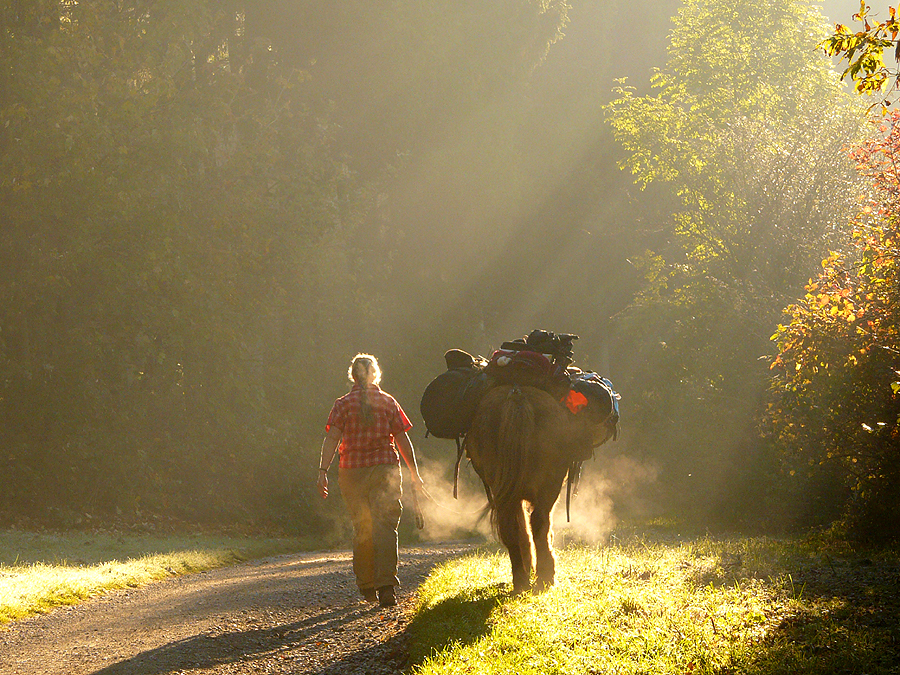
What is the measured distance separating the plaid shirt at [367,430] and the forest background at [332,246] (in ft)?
16.4

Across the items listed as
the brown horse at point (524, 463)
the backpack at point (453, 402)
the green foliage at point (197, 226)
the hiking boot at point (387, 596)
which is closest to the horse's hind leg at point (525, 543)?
the brown horse at point (524, 463)

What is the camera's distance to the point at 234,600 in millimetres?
10266

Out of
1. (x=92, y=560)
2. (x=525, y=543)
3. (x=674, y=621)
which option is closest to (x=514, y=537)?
(x=525, y=543)

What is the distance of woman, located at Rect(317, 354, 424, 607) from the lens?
891cm

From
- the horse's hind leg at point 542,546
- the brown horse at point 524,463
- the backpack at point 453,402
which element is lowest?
the horse's hind leg at point 542,546

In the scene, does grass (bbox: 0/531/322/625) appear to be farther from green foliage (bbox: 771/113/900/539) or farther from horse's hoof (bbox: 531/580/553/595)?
green foliage (bbox: 771/113/900/539)

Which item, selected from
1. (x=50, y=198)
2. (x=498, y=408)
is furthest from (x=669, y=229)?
(x=498, y=408)

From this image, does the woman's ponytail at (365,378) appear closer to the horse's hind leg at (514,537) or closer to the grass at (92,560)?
the horse's hind leg at (514,537)

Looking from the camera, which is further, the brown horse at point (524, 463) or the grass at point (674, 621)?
the brown horse at point (524, 463)

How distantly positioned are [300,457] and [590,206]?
81.6ft

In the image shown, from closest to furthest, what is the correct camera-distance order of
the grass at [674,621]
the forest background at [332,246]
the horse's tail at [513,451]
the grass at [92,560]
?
the grass at [674,621] → the horse's tail at [513,451] → the grass at [92,560] → the forest background at [332,246]

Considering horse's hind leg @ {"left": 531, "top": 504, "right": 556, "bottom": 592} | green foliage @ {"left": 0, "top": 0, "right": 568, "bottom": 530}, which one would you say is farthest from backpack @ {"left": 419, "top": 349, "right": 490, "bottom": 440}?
green foliage @ {"left": 0, "top": 0, "right": 568, "bottom": 530}

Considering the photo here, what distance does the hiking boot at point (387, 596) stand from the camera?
29.1 ft

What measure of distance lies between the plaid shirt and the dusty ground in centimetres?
146
